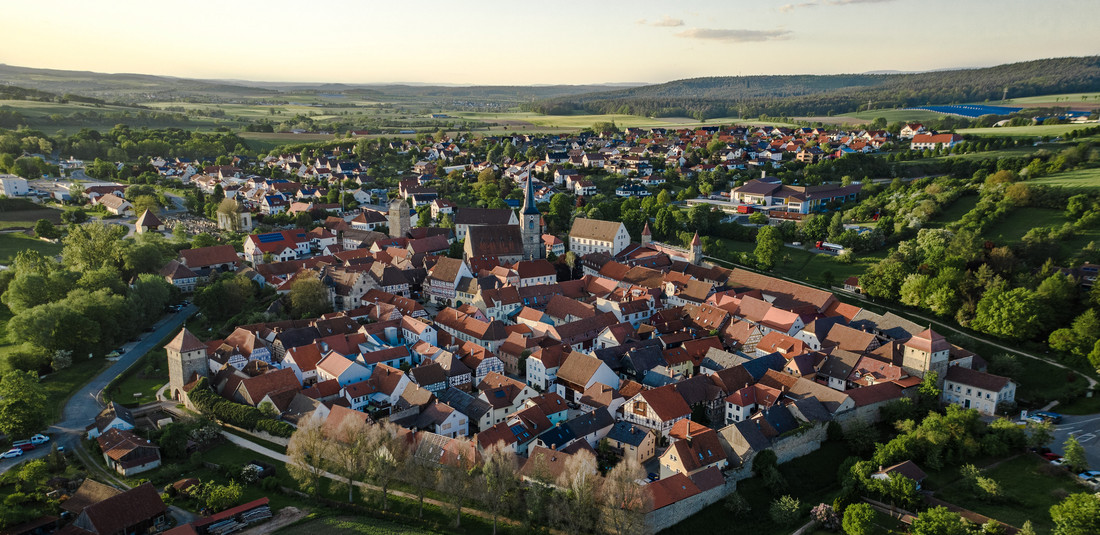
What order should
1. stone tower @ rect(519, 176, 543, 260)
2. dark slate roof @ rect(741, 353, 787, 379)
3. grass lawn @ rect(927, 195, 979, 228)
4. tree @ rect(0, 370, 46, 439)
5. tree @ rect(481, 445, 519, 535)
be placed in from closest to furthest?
1. tree @ rect(481, 445, 519, 535)
2. tree @ rect(0, 370, 46, 439)
3. dark slate roof @ rect(741, 353, 787, 379)
4. stone tower @ rect(519, 176, 543, 260)
5. grass lawn @ rect(927, 195, 979, 228)

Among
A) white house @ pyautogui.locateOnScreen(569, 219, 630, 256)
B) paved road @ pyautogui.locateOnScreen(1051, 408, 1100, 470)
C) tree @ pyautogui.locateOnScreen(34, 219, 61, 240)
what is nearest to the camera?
paved road @ pyautogui.locateOnScreen(1051, 408, 1100, 470)

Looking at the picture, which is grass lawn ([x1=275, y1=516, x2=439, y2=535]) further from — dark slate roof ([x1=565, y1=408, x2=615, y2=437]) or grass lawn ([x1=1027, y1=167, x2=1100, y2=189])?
grass lawn ([x1=1027, y1=167, x2=1100, y2=189])

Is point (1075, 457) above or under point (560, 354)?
under

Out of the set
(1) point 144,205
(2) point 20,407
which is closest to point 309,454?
(2) point 20,407

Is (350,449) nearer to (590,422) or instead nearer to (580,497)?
(580,497)

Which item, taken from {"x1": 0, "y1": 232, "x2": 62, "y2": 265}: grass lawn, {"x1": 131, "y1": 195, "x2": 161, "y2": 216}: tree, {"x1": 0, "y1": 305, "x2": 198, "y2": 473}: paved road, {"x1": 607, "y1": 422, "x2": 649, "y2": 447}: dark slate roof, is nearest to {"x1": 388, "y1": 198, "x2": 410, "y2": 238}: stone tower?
{"x1": 0, "y1": 305, "x2": 198, "y2": 473}: paved road

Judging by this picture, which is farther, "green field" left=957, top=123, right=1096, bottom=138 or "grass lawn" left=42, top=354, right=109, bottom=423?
"green field" left=957, top=123, right=1096, bottom=138

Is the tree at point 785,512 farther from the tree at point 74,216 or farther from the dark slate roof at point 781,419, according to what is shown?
the tree at point 74,216
